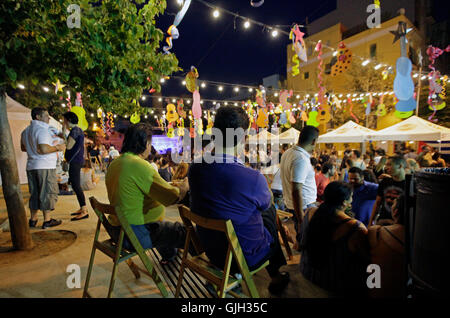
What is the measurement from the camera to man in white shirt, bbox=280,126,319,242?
256cm

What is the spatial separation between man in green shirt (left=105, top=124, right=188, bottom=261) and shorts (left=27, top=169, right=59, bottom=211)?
2194 mm

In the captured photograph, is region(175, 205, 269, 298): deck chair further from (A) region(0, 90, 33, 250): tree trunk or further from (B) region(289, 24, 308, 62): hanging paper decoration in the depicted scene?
(B) region(289, 24, 308, 62): hanging paper decoration

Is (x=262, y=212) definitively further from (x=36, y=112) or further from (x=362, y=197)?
(x=36, y=112)

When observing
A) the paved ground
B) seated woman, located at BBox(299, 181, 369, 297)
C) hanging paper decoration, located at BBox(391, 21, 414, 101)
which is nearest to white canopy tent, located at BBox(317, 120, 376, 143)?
hanging paper decoration, located at BBox(391, 21, 414, 101)

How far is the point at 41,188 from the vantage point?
353cm

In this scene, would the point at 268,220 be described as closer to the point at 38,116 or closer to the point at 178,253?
the point at 178,253

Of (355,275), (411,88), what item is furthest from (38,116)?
(411,88)

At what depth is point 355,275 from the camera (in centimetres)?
201

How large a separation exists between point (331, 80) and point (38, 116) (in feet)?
69.4

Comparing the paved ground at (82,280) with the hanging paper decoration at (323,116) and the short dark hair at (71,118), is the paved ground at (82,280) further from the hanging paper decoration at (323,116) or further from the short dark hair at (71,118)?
the hanging paper decoration at (323,116)

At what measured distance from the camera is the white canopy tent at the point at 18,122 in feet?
22.2

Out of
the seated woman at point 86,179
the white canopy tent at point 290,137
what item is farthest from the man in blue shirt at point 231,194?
the white canopy tent at point 290,137

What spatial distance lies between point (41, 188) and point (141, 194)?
260 centimetres

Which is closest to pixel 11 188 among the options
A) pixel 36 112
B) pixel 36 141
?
pixel 36 141
